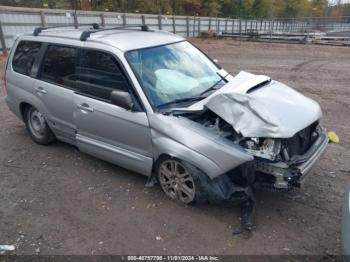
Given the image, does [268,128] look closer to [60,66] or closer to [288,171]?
[288,171]

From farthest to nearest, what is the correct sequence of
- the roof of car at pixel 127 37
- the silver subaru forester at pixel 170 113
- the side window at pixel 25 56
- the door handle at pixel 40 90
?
the side window at pixel 25 56 < the door handle at pixel 40 90 < the roof of car at pixel 127 37 < the silver subaru forester at pixel 170 113

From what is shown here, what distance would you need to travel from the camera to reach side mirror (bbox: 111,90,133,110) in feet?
12.2

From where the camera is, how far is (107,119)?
4.06 meters

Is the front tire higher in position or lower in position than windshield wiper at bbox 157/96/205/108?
lower

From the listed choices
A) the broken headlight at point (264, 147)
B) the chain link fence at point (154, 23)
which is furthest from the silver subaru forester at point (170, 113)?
the chain link fence at point (154, 23)

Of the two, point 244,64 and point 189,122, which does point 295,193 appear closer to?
point 189,122

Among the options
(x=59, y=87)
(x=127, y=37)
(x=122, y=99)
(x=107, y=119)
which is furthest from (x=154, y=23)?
(x=122, y=99)

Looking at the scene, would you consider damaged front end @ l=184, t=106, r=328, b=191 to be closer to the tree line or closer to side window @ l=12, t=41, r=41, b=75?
side window @ l=12, t=41, r=41, b=75

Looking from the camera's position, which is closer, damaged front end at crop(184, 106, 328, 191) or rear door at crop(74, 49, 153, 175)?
damaged front end at crop(184, 106, 328, 191)

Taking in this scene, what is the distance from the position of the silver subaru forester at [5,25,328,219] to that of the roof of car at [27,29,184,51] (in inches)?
0.5

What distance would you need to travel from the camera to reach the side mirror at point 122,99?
372 centimetres

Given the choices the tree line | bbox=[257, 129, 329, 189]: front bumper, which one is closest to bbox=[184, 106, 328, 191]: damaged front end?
bbox=[257, 129, 329, 189]: front bumper

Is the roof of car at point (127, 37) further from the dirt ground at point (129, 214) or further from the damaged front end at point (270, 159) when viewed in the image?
the dirt ground at point (129, 214)

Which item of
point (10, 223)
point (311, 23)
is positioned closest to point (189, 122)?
point (10, 223)
